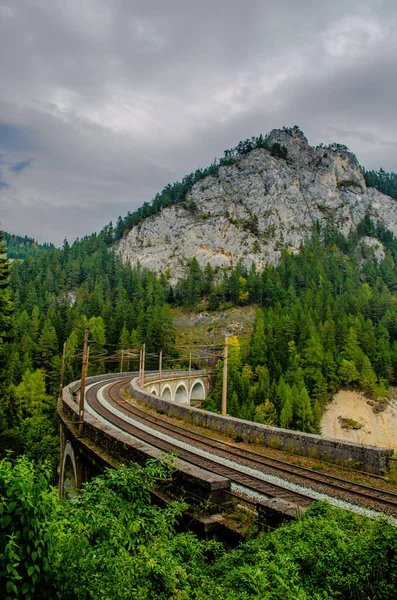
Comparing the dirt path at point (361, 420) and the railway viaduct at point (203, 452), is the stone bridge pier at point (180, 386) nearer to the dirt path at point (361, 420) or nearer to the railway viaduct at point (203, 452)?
the railway viaduct at point (203, 452)

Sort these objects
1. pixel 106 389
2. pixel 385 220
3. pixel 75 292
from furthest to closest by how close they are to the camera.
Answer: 1. pixel 385 220
2. pixel 75 292
3. pixel 106 389

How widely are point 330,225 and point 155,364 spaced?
413 feet

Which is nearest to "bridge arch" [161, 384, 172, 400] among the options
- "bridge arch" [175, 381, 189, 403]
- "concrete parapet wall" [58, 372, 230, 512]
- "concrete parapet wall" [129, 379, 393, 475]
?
"bridge arch" [175, 381, 189, 403]

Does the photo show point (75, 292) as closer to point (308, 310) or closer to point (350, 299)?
point (308, 310)

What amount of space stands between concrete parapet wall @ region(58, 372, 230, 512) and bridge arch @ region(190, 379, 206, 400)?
44.3 metres

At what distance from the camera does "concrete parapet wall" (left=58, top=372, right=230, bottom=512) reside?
321 inches

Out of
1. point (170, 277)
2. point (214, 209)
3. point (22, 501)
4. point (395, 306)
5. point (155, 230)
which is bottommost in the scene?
point (22, 501)

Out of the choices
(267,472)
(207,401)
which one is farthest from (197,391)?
(267,472)

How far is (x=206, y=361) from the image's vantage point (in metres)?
82.9

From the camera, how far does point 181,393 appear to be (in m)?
56.8

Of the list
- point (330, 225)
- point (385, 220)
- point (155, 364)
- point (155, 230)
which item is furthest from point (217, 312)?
point (385, 220)

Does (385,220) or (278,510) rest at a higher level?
(385,220)

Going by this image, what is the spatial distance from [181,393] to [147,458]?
47.4m

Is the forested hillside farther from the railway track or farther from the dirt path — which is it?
the railway track
